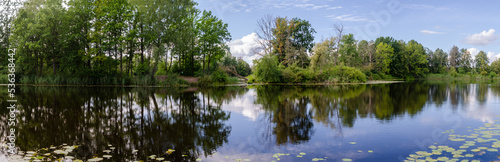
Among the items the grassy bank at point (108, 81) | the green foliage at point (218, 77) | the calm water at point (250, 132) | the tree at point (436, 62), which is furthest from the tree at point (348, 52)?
the tree at point (436, 62)

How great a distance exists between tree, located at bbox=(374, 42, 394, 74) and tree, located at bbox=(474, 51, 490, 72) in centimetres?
3513

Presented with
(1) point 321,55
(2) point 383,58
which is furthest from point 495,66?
(1) point 321,55

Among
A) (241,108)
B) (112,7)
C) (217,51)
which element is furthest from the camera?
(217,51)

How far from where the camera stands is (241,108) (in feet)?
47.2

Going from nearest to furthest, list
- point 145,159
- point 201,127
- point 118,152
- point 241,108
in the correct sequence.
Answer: point 145,159
point 118,152
point 201,127
point 241,108

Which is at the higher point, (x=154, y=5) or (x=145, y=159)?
(x=154, y=5)

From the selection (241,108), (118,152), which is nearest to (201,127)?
(118,152)

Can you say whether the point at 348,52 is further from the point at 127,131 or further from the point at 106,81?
the point at 127,131

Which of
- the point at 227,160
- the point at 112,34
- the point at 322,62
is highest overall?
the point at 112,34

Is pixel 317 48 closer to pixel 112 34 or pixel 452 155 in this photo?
pixel 112 34

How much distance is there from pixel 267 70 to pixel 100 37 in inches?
839

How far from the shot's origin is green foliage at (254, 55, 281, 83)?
124 feet

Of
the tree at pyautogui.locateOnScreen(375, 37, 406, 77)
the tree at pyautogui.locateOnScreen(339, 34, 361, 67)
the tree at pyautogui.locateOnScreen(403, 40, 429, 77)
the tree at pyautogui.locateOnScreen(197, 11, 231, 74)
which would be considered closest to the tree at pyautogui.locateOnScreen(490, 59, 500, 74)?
the tree at pyautogui.locateOnScreen(403, 40, 429, 77)

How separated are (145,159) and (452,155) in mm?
6521
